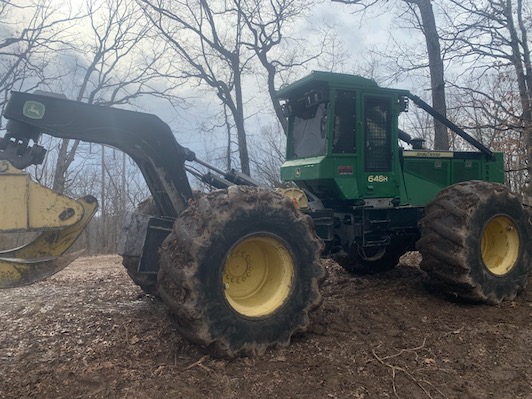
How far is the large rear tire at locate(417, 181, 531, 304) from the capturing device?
230 inches

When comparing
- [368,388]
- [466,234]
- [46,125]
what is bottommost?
[368,388]

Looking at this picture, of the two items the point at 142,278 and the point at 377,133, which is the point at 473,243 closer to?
the point at 377,133

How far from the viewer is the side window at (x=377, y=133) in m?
6.33

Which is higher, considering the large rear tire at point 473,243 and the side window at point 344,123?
the side window at point 344,123

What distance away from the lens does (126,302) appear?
20.5ft

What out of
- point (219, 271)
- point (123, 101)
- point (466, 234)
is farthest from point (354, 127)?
point (123, 101)

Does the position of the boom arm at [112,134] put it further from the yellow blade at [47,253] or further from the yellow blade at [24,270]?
the yellow blade at [24,270]

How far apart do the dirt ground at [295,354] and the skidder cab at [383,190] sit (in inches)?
23.7

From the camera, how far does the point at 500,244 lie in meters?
6.68

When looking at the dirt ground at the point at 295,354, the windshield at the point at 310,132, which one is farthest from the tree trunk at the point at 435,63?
the dirt ground at the point at 295,354

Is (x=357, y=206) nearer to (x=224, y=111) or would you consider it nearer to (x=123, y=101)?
(x=224, y=111)

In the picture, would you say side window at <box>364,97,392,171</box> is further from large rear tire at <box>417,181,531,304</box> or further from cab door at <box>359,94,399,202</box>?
large rear tire at <box>417,181,531,304</box>

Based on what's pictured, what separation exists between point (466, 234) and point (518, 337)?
1270 millimetres

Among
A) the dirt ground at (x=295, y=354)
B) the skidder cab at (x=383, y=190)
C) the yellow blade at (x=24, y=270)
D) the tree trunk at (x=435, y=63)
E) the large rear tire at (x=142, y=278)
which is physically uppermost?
the tree trunk at (x=435, y=63)
